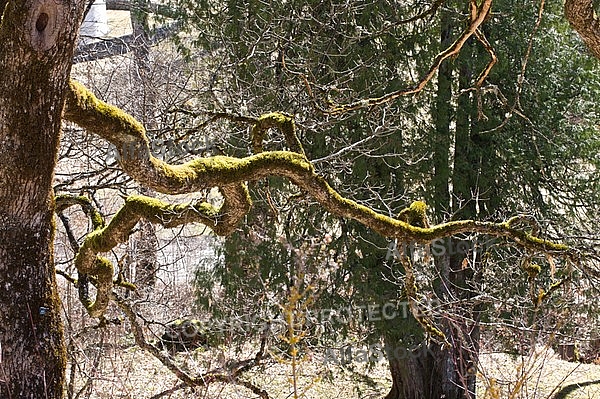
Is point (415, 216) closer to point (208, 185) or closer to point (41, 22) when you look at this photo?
point (208, 185)

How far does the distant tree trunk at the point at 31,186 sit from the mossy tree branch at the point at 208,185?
0.27m

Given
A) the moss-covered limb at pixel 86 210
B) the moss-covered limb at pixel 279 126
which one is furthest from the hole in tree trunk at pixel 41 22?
the moss-covered limb at pixel 86 210

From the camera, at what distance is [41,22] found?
2914 millimetres

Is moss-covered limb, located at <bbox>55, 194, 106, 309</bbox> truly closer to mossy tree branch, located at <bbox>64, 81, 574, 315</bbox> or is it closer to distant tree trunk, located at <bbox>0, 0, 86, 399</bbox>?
mossy tree branch, located at <bbox>64, 81, 574, 315</bbox>

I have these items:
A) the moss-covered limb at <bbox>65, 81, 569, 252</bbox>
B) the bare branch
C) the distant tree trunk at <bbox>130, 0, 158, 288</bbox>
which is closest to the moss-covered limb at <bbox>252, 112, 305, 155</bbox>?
the moss-covered limb at <bbox>65, 81, 569, 252</bbox>

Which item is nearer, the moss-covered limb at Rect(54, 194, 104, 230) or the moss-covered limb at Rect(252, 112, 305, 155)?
the moss-covered limb at Rect(252, 112, 305, 155)

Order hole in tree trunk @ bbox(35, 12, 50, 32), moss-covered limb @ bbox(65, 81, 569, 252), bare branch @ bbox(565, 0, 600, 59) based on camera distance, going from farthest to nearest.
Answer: bare branch @ bbox(565, 0, 600, 59), moss-covered limb @ bbox(65, 81, 569, 252), hole in tree trunk @ bbox(35, 12, 50, 32)

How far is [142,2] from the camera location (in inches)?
398

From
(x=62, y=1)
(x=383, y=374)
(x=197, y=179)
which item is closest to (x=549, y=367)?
(x=383, y=374)

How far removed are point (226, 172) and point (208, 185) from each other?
0.38 feet

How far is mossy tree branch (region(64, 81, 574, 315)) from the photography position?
3430mm

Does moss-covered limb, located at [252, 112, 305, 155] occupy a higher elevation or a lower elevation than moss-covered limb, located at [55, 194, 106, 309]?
higher

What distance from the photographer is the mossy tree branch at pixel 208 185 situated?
3430mm

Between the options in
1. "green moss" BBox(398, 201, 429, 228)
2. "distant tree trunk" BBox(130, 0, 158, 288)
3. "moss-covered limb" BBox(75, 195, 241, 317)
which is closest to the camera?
"moss-covered limb" BBox(75, 195, 241, 317)
